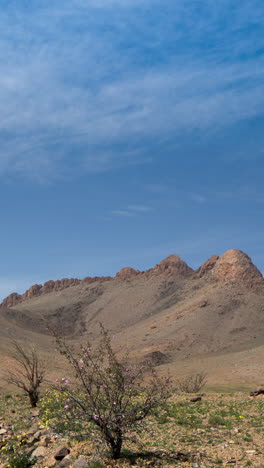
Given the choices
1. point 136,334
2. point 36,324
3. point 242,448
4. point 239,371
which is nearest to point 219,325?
point 136,334

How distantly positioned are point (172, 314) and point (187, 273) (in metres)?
38.3

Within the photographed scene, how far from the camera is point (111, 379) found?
30.0ft

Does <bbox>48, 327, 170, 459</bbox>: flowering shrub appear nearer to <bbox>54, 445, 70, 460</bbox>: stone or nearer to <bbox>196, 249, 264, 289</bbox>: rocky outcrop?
<bbox>54, 445, 70, 460</bbox>: stone

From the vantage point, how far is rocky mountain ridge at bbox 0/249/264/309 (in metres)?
85.7

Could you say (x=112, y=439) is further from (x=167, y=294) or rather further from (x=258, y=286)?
(x=167, y=294)

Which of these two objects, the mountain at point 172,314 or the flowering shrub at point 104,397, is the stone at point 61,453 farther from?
the mountain at point 172,314

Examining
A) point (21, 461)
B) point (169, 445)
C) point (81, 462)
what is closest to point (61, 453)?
point (21, 461)

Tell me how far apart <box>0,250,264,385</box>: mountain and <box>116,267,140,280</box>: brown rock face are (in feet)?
0.97

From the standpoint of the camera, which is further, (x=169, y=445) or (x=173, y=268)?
(x=173, y=268)

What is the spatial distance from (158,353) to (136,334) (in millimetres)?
18354

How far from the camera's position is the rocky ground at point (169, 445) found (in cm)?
905

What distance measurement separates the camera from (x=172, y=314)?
80188 millimetres

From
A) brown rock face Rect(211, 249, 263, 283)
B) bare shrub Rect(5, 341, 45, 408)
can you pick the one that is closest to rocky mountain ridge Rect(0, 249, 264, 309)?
brown rock face Rect(211, 249, 263, 283)

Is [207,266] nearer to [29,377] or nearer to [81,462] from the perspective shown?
[29,377]
